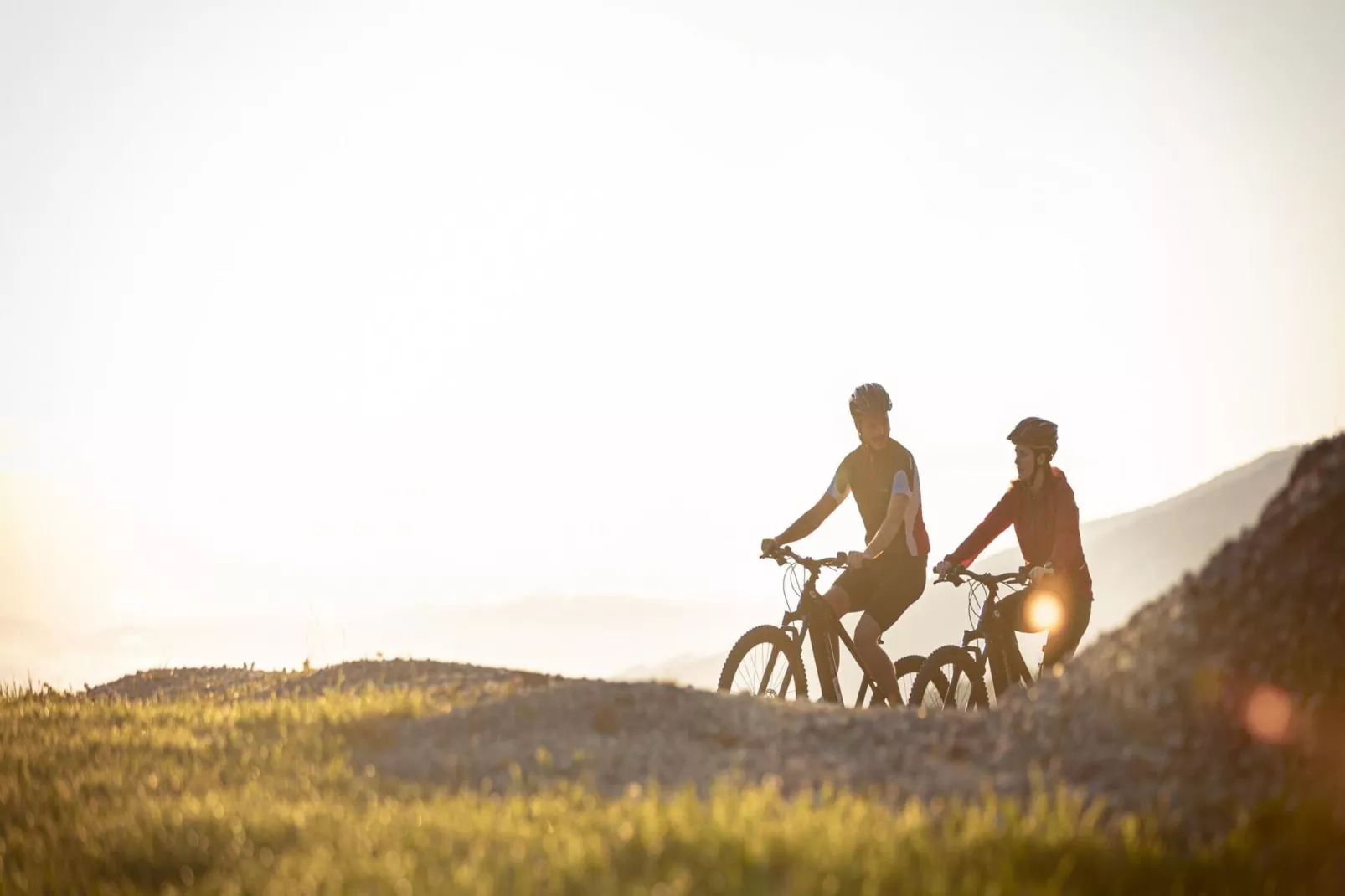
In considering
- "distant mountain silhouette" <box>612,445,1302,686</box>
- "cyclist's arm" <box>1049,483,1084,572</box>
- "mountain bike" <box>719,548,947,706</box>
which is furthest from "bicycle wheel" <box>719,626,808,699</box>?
"distant mountain silhouette" <box>612,445,1302,686</box>

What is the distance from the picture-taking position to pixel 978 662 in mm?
10156

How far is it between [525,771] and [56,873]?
8.21 ft

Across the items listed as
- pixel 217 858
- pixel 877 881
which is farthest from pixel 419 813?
pixel 877 881

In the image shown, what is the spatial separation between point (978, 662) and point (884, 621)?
0.89m

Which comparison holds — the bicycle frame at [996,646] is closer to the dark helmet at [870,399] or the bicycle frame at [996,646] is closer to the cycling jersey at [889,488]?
the cycling jersey at [889,488]

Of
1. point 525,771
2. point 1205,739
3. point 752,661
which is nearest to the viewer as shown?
point 1205,739

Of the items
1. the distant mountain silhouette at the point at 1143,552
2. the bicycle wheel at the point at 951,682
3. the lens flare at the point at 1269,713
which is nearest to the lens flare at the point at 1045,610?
the bicycle wheel at the point at 951,682

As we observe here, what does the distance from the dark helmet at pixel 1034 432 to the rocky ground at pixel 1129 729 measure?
A: 239cm

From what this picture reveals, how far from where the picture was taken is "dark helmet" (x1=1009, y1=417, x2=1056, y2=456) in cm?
997

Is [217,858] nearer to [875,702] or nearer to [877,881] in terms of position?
[877,881]

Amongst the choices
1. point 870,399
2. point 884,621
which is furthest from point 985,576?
point 870,399

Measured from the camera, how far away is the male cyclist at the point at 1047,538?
388 inches

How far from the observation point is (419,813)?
5.71 meters

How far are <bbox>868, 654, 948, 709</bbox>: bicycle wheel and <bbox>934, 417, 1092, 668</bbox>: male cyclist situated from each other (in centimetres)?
82
